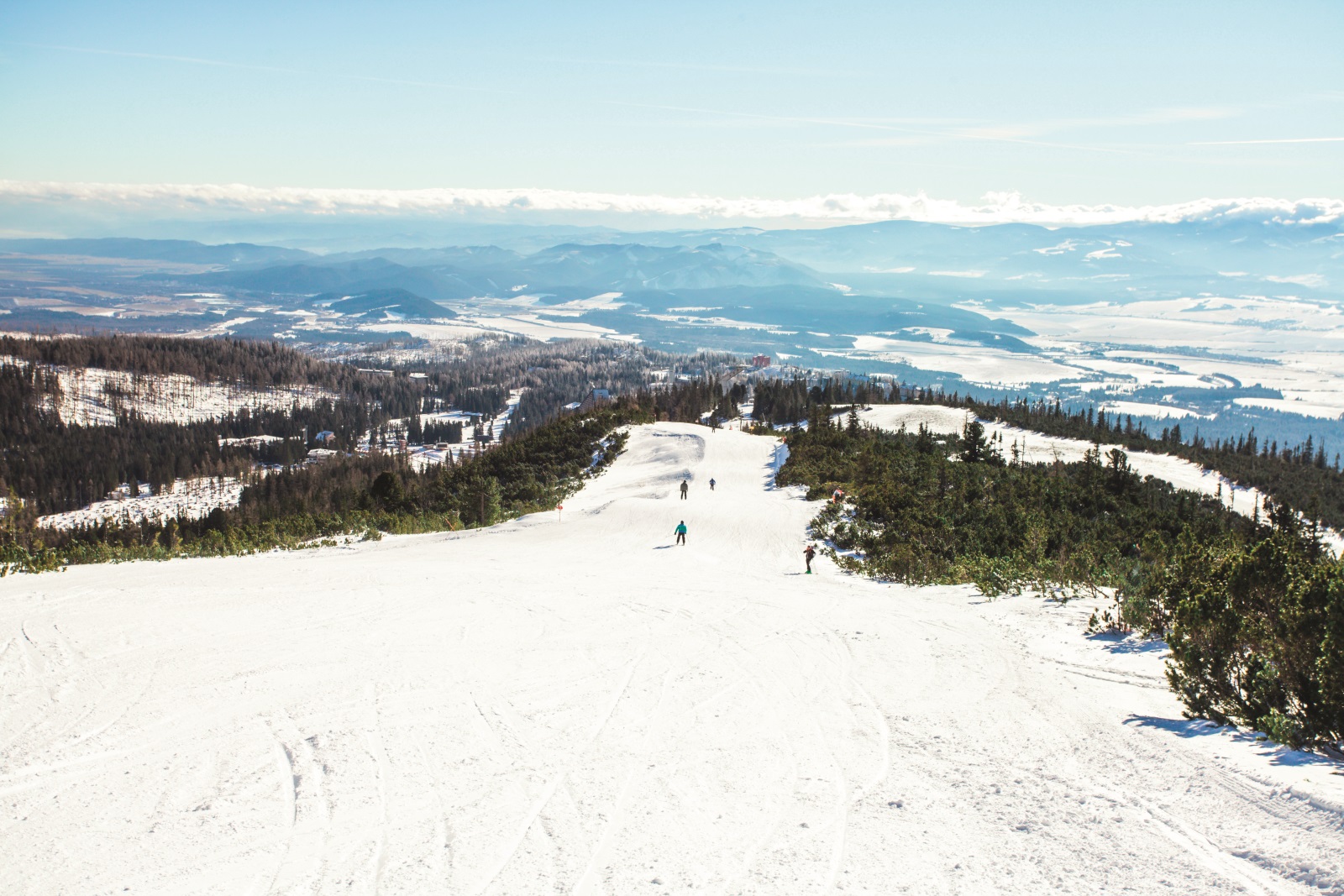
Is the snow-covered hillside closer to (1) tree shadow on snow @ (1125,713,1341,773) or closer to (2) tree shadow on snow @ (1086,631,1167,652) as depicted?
(2) tree shadow on snow @ (1086,631,1167,652)

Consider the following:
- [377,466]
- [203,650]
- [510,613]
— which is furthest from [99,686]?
[377,466]

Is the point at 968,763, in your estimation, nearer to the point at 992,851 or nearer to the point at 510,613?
the point at 992,851

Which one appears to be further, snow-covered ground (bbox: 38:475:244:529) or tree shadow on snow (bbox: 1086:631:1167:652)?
snow-covered ground (bbox: 38:475:244:529)

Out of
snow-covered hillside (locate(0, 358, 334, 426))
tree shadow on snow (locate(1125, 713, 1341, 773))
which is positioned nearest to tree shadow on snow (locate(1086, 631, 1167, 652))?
tree shadow on snow (locate(1125, 713, 1341, 773))

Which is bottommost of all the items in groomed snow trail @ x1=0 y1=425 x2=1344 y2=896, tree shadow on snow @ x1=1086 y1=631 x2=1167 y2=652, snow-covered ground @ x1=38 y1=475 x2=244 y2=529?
snow-covered ground @ x1=38 y1=475 x2=244 y2=529

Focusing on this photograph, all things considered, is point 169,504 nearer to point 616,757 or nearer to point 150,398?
point 150,398

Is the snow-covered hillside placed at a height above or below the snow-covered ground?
above
